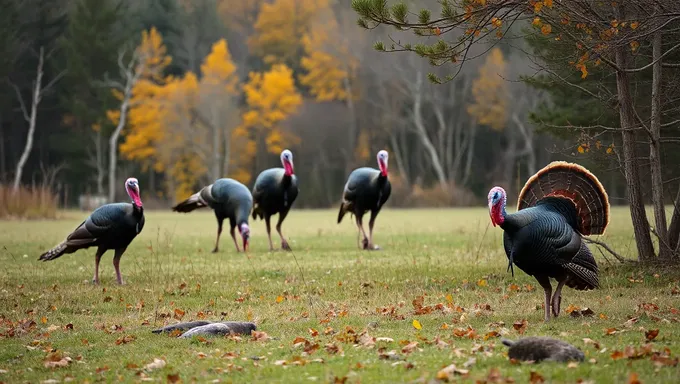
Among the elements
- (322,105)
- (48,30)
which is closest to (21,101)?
(48,30)

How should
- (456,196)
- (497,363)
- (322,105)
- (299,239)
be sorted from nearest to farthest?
(497,363) → (299,239) → (456,196) → (322,105)

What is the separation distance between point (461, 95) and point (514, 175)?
24.7ft

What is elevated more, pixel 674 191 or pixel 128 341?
pixel 674 191

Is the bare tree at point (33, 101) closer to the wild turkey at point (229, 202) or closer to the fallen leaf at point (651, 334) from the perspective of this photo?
the wild turkey at point (229, 202)

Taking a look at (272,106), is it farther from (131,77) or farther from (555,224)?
(555,224)

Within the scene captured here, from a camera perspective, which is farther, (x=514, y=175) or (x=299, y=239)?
(x=514, y=175)

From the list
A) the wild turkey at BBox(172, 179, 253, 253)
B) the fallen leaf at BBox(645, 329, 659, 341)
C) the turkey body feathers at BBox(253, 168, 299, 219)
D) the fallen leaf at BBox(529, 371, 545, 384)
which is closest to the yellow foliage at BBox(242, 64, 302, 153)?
the turkey body feathers at BBox(253, 168, 299, 219)

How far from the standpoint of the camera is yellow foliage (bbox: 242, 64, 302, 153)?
209 feet

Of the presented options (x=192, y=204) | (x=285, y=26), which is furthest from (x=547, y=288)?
(x=285, y=26)

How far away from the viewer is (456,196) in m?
57.3

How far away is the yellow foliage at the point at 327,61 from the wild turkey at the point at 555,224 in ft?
171

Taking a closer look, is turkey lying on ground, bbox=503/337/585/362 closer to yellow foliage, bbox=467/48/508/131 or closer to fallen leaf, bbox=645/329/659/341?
fallen leaf, bbox=645/329/659/341

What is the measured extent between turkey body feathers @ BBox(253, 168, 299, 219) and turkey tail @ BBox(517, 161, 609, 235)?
11789 millimetres

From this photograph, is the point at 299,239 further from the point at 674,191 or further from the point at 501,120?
the point at 501,120
